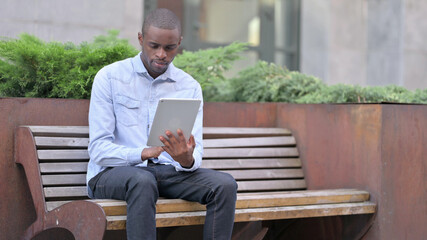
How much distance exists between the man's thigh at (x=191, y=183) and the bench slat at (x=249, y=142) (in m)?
0.90

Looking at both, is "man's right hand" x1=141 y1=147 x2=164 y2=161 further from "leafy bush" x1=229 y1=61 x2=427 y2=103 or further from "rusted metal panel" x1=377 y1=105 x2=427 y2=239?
"leafy bush" x1=229 y1=61 x2=427 y2=103

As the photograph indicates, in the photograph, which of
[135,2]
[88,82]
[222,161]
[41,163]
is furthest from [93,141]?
[135,2]

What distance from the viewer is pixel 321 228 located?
4.85 metres

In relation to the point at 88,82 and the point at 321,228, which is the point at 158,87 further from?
the point at 321,228

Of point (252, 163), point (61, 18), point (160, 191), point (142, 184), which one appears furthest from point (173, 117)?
point (61, 18)

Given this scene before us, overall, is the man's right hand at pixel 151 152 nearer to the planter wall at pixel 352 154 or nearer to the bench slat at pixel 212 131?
the bench slat at pixel 212 131

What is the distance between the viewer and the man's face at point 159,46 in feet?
12.4

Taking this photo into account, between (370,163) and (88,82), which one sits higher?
(88,82)

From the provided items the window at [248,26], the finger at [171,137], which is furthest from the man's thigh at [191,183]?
the window at [248,26]

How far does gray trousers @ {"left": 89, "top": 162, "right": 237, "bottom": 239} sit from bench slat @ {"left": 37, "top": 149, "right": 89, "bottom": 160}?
392 millimetres

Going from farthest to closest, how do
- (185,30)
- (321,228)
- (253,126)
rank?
1. (185,30)
2. (253,126)
3. (321,228)

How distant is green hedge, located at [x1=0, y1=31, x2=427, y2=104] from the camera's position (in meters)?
4.42

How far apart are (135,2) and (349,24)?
4277 mm

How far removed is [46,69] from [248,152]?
5.30 feet
